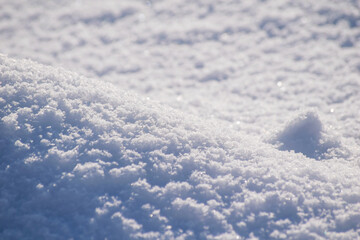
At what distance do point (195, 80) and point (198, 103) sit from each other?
461 mm

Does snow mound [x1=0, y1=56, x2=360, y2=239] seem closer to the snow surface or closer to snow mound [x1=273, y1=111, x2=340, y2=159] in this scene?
the snow surface

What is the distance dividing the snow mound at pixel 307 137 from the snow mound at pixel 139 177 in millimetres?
134

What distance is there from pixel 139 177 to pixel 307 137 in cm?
108

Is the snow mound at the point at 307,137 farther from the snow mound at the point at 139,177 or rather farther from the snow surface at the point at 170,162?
the snow mound at the point at 139,177

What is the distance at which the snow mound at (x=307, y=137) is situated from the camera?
1825mm

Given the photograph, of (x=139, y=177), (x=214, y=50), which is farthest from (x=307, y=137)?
(x=214, y=50)

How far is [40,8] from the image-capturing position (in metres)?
4.45

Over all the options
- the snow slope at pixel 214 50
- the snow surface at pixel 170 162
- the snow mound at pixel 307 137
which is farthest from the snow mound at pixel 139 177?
the snow slope at pixel 214 50

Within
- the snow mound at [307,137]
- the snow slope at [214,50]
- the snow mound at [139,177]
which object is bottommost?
the snow mound at [139,177]

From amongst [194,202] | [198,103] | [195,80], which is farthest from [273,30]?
[194,202]

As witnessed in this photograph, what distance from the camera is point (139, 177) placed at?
138 cm

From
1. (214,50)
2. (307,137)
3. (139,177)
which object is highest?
(214,50)

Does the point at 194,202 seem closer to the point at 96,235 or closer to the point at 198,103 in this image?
the point at 96,235

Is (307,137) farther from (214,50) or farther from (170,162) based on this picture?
(214,50)
